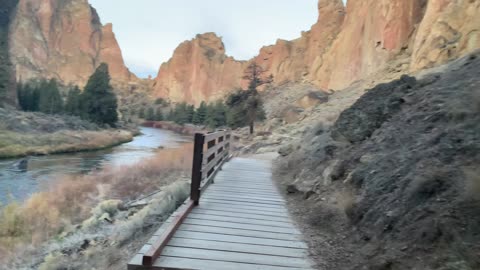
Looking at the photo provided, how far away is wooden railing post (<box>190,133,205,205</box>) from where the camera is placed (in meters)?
5.18

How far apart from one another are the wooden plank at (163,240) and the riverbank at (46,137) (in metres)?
25.4

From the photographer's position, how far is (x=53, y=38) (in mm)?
124625

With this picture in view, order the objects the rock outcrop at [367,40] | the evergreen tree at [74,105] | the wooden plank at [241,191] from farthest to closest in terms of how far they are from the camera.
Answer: the evergreen tree at [74,105] < the rock outcrop at [367,40] < the wooden plank at [241,191]

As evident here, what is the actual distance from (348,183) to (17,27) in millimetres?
127931

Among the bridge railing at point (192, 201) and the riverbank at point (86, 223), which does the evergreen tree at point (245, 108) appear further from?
the bridge railing at point (192, 201)

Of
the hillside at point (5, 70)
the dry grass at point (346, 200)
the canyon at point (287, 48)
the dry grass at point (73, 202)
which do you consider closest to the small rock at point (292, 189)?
the dry grass at point (346, 200)

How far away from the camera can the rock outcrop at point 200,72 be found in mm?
95875

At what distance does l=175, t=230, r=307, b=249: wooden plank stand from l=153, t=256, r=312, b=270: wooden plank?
586mm

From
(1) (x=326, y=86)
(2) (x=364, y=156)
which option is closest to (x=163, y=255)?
(2) (x=364, y=156)

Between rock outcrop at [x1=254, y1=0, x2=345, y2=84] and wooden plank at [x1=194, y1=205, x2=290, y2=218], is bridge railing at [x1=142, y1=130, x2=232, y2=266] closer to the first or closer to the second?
wooden plank at [x1=194, y1=205, x2=290, y2=218]

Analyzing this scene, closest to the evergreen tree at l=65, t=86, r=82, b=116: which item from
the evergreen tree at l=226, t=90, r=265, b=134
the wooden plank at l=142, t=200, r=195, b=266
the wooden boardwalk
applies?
the evergreen tree at l=226, t=90, r=265, b=134

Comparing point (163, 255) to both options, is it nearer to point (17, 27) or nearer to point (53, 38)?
point (17, 27)

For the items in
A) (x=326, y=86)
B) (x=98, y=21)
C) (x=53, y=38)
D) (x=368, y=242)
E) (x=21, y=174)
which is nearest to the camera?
(x=368, y=242)

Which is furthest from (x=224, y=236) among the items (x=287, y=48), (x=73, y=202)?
(x=287, y=48)
